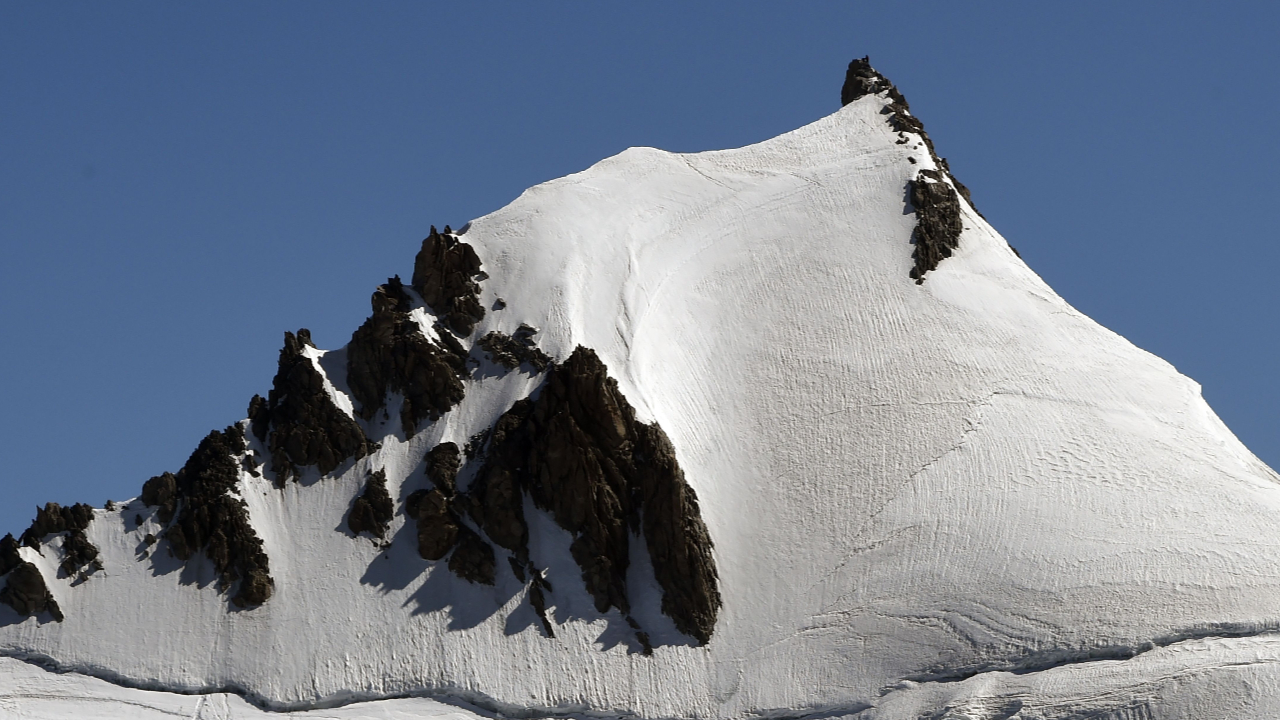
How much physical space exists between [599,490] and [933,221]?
68.7 ft

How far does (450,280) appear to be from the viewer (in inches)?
2889

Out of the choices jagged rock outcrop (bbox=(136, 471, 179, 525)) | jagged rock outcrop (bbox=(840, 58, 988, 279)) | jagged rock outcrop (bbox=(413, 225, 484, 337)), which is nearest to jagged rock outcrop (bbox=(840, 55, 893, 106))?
jagged rock outcrop (bbox=(840, 58, 988, 279))

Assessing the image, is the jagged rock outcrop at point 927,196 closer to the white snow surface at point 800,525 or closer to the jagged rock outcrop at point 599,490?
the white snow surface at point 800,525

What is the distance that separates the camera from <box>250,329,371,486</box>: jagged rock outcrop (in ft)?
229

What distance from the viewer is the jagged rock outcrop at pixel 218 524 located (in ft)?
220

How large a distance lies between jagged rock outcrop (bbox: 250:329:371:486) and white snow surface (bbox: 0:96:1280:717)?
30.1 inches

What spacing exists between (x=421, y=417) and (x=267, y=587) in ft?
28.3

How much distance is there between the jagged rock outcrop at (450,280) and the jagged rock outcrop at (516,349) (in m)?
1.26

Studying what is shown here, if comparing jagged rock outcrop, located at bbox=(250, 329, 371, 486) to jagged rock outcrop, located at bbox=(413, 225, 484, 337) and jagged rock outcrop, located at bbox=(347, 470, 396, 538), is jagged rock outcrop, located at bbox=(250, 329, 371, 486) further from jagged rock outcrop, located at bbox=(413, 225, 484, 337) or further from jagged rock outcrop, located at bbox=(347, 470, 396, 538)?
jagged rock outcrop, located at bbox=(413, 225, 484, 337)

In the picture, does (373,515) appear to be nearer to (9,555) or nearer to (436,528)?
(436,528)

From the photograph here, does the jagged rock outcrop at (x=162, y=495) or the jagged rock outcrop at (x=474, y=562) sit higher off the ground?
the jagged rock outcrop at (x=162, y=495)

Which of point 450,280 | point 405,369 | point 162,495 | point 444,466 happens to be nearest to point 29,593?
point 162,495

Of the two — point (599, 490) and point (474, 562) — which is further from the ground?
point (599, 490)

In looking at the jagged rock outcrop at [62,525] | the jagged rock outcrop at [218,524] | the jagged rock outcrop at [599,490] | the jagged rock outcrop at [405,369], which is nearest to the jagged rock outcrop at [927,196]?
the jagged rock outcrop at [599,490]
